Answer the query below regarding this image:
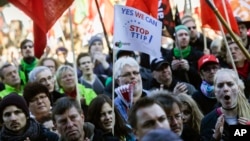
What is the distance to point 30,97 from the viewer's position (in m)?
9.80

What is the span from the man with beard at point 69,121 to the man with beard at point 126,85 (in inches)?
40.6

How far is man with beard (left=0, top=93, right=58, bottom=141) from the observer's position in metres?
8.73

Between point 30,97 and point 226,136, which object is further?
point 30,97

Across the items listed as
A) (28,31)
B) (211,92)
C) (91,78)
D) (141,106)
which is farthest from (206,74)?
(28,31)

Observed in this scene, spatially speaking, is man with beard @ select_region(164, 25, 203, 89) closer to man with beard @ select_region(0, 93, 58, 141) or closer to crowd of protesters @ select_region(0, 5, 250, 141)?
crowd of protesters @ select_region(0, 5, 250, 141)

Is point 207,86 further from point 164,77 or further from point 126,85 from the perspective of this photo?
point 126,85

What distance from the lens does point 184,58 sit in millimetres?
12109

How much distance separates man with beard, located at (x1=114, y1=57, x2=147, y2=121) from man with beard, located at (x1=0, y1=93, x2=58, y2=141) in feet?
3.25

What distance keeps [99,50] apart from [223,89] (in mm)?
5123

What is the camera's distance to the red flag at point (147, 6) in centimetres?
1062

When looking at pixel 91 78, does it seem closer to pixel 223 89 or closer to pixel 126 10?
pixel 126 10

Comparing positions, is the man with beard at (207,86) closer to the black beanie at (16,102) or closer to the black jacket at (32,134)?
the black jacket at (32,134)

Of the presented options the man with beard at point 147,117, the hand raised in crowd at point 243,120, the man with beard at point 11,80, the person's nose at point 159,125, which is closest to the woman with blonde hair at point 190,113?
the hand raised in crowd at point 243,120

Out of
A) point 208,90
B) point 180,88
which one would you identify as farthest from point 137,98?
point 208,90
